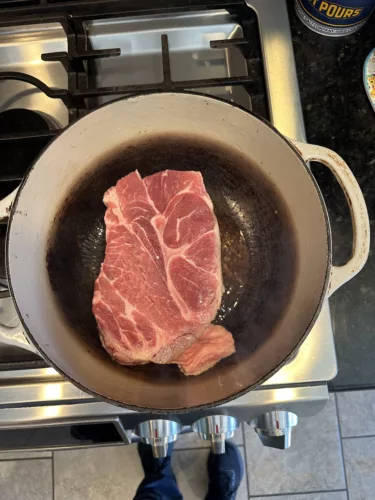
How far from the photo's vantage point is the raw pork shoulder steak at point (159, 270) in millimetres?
779

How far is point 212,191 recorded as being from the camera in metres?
0.86

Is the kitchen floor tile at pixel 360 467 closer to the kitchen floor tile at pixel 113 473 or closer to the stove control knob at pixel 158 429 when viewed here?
the kitchen floor tile at pixel 113 473

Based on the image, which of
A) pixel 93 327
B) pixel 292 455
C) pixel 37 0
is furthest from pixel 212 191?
pixel 292 455

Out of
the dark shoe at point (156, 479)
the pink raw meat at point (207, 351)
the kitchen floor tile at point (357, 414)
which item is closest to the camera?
the pink raw meat at point (207, 351)

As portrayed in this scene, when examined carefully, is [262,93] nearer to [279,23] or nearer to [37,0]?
[279,23]

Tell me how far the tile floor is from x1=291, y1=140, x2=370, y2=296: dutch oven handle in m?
1.11

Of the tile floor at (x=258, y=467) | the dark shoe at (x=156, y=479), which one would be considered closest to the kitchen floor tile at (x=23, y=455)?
the tile floor at (x=258, y=467)

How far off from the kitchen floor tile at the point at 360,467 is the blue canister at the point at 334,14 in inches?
54.7

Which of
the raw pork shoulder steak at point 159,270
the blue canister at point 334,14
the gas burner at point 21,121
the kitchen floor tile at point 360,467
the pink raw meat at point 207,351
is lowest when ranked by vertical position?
the kitchen floor tile at point 360,467

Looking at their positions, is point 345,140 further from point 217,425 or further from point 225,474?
point 225,474

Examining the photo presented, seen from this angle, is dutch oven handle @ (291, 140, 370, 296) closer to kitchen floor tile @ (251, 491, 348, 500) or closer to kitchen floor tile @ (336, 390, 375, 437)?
kitchen floor tile @ (336, 390, 375, 437)

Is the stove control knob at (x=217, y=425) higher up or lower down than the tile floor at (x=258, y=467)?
higher up

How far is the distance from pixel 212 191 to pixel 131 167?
166 mm

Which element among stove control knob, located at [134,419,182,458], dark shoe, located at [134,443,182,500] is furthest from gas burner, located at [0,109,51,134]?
dark shoe, located at [134,443,182,500]
